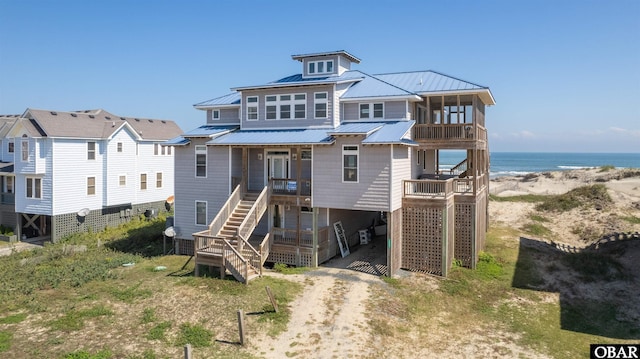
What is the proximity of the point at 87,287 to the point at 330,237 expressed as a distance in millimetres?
12030

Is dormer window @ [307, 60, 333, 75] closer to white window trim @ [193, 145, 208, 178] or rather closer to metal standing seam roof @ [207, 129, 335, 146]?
metal standing seam roof @ [207, 129, 335, 146]

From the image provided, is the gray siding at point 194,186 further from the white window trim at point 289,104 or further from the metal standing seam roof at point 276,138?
the white window trim at point 289,104

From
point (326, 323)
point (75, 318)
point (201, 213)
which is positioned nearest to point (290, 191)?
point (201, 213)

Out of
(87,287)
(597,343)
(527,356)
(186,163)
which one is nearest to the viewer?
(527,356)

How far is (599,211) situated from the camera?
1513 inches

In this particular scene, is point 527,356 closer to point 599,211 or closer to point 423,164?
point 423,164

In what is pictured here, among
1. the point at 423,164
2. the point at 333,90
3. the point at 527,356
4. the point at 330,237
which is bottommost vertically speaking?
the point at 527,356

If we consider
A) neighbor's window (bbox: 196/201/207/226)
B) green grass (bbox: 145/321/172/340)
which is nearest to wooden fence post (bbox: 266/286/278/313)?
green grass (bbox: 145/321/172/340)

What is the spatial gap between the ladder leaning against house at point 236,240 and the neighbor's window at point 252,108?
428cm

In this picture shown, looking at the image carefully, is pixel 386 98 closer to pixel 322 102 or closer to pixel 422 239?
pixel 322 102

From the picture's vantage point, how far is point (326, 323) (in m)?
15.9

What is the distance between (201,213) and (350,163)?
31.9 feet

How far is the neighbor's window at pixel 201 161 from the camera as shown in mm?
25562

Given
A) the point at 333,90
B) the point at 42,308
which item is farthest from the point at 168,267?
the point at 333,90
